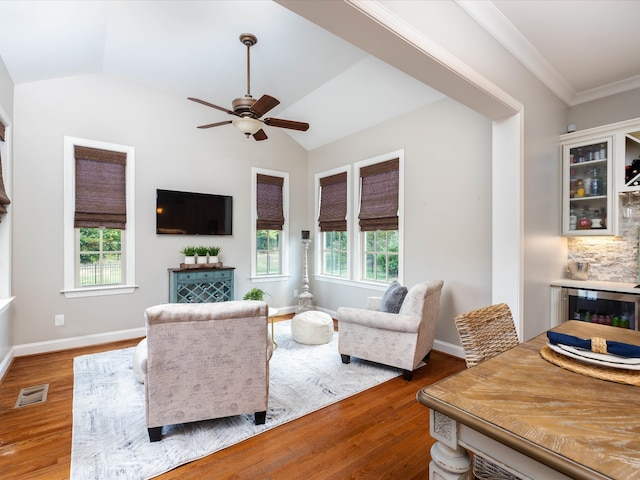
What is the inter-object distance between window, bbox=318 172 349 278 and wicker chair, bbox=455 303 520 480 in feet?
10.9

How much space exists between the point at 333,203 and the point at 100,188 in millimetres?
3233

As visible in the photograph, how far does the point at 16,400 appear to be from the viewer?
261 cm

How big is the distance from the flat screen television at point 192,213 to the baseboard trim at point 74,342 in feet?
4.55

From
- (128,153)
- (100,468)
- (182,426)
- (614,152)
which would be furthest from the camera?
(128,153)

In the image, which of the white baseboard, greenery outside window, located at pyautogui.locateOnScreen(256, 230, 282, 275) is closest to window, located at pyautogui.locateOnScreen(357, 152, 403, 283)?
greenery outside window, located at pyautogui.locateOnScreen(256, 230, 282, 275)

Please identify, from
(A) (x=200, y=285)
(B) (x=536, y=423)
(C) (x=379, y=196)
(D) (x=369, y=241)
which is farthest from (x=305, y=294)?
(B) (x=536, y=423)

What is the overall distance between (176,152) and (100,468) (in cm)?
382

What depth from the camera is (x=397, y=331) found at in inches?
117

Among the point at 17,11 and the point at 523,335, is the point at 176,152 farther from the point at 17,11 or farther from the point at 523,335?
the point at 523,335

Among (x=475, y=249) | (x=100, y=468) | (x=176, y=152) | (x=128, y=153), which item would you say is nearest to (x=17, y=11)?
(x=128, y=153)

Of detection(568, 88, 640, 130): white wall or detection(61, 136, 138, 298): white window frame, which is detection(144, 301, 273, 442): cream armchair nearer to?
detection(61, 136, 138, 298): white window frame

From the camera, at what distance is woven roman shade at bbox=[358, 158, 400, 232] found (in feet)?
14.0

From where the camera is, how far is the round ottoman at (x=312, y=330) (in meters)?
3.88

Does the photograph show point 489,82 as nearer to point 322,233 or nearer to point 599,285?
point 599,285
